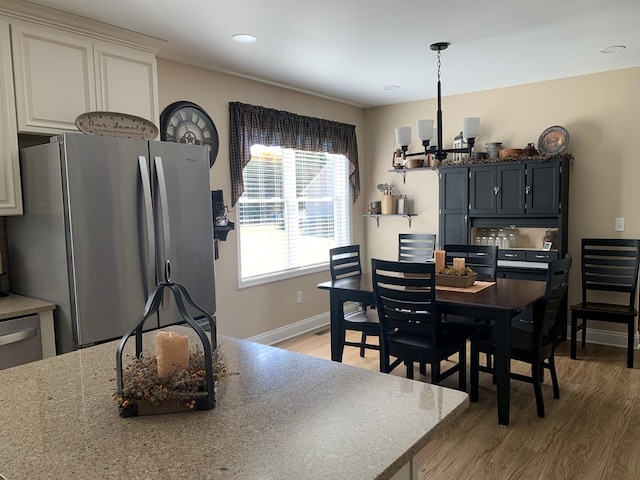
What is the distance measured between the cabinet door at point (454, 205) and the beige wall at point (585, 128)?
1.44ft

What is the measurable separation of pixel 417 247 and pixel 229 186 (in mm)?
1873

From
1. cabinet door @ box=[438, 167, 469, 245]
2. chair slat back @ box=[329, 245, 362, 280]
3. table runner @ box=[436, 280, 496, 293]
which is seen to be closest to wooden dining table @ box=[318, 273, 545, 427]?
table runner @ box=[436, 280, 496, 293]

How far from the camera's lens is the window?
14.9 ft

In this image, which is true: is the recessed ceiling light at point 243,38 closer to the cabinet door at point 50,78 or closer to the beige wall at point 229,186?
the beige wall at point 229,186

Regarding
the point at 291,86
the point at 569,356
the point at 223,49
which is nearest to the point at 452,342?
the point at 569,356

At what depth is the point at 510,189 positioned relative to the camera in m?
4.60

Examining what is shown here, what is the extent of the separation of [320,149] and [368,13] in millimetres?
2375

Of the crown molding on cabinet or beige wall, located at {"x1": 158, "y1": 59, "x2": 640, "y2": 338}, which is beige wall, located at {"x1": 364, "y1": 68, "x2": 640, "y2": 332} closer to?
beige wall, located at {"x1": 158, "y1": 59, "x2": 640, "y2": 338}

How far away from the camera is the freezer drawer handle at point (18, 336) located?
7.77ft

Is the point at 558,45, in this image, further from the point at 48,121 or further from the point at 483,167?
the point at 48,121

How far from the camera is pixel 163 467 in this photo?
96 centimetres

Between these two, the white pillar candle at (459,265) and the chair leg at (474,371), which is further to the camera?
the white pillar candle at (459,265)

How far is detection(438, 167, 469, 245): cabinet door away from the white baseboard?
4.71 ft

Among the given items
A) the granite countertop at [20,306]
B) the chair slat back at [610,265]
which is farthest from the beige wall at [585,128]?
the granite countertop at [20,306]
